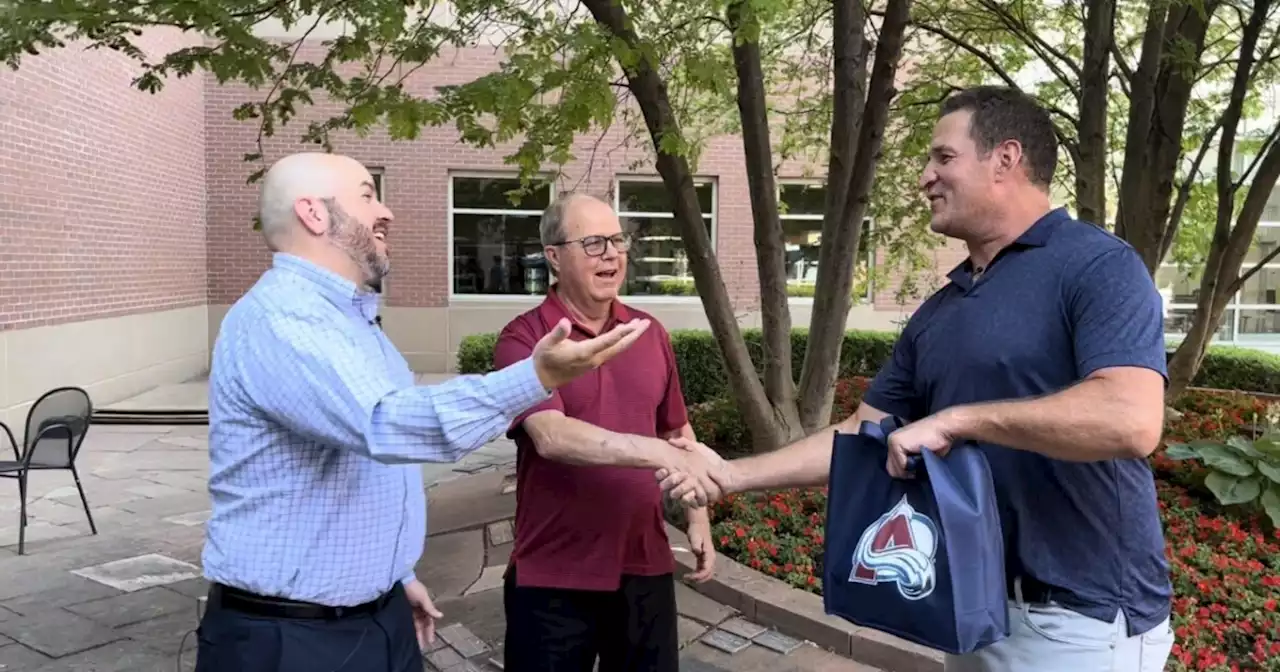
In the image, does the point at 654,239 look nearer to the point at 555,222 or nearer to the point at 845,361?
the point at 845,361

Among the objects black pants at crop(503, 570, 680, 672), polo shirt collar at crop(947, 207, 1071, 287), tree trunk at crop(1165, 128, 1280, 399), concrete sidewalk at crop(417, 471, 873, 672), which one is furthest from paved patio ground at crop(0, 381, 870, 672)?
tree trunk at crop(1165, 128, 1280, 399)

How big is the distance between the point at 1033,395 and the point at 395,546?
1.42 metres

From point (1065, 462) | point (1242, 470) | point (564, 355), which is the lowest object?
point (1242, 470)

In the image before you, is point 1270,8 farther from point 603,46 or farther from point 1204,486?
point 603,46

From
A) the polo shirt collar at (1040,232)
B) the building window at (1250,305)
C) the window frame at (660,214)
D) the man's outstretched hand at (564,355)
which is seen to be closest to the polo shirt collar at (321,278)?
the man's outstretched hand at (564,355)

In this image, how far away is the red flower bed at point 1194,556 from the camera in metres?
4.07

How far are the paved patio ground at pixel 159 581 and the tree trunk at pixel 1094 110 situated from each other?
424 cm

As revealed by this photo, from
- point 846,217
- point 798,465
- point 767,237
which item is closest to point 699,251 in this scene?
point 767,237

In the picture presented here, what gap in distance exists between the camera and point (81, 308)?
10.8m

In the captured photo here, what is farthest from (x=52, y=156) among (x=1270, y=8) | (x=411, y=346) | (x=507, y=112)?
(x=1270, y=8)

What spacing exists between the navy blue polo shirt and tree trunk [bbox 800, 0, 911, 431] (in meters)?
3.79

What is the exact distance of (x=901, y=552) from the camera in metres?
1.83

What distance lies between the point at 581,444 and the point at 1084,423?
1.23 meters

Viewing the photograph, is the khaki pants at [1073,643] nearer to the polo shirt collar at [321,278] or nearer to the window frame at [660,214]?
the polo shirt collar at [321,278]
